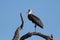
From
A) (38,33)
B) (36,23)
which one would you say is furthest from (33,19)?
(38,33)

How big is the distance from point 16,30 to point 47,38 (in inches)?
68.0

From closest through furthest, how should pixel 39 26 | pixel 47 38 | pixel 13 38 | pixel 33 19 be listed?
pixel 13 38, pixel 47 38, pixel 39 26, pixel 33 19

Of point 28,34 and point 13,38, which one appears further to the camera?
point 28,34

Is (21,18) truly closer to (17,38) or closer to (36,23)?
(17,38)

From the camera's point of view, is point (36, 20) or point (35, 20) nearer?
point (36, 20)

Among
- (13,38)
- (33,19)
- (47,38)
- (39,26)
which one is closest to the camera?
(13,38)

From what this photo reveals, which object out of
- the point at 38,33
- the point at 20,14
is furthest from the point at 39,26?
the point at 20,14

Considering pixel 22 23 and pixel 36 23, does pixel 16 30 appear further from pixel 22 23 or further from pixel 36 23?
pixel 36 23

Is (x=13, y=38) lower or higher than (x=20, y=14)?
lower

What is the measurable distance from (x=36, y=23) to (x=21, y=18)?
13.5ft

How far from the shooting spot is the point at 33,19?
1691cm

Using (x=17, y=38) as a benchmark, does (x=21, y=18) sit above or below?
above

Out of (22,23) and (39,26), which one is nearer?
(22,23)

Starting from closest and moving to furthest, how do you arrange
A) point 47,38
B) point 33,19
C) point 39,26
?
point 47,38, point 39,26, point 33,19
